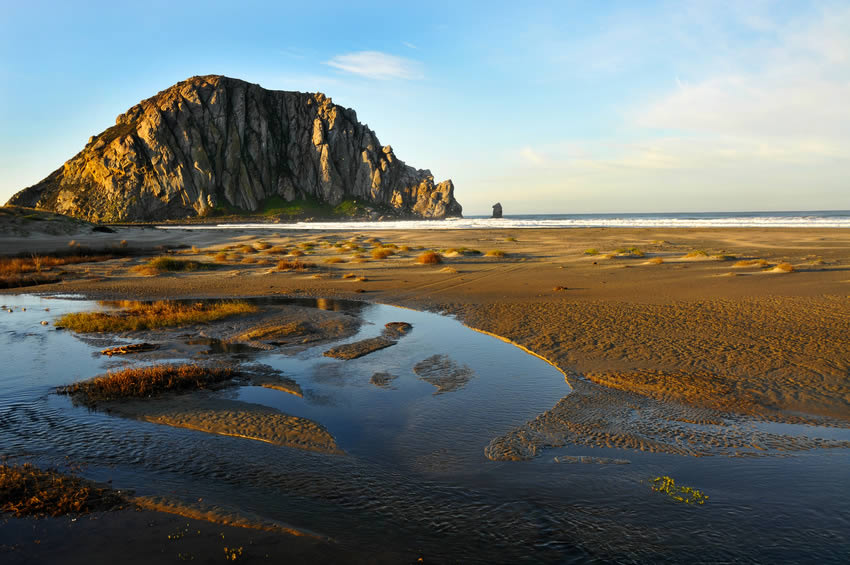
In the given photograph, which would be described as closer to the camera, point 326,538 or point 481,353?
point 326,538

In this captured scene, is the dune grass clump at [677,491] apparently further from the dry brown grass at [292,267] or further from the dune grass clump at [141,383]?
the dry brown grass at [292,267]

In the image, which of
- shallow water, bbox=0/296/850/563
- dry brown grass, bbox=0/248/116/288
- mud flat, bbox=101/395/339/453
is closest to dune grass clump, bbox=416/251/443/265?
dry brown grass, bbox=0/248/116/288

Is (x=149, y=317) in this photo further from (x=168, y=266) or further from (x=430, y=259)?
(x=430, y=259)

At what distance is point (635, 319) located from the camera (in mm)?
20719

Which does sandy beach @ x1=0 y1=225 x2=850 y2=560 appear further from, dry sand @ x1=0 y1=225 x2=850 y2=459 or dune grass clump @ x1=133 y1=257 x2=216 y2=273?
dune grass clump @ x1=133 y1=257 x2=216 y2=273

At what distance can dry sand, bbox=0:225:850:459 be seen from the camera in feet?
35.7

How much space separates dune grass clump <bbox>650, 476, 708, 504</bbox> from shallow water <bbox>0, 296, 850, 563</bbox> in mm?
185

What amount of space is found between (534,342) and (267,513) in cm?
1222

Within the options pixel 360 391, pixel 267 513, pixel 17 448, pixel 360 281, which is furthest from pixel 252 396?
pixel 360 281

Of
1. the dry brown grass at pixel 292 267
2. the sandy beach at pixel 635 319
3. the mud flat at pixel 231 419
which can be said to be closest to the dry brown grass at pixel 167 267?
the sandy beach at pixel 635 319

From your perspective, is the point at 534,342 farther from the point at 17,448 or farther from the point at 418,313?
the point at 17,448

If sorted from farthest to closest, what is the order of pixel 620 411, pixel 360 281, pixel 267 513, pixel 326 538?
1. pixel 360 281
2. pixel 620 411
3. pixel 267 513
4. pixel 326 538

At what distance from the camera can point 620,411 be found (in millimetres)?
11477

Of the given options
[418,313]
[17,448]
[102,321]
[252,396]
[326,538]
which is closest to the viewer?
[326,538]
